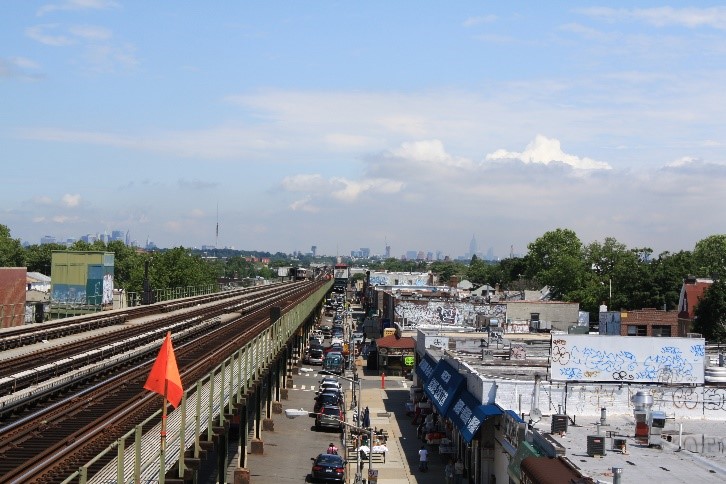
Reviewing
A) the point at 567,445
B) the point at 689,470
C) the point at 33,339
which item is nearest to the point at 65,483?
the point at 689,470

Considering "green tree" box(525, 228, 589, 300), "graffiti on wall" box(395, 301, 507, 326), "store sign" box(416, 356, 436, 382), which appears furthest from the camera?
"green tree" box(525, 228, 589, 300)

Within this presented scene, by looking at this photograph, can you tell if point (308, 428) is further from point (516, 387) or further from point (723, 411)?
point (723, 411)

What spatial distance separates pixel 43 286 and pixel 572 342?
90860 millimetres

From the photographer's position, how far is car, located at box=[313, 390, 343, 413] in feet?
158

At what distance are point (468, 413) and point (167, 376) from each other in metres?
19.4

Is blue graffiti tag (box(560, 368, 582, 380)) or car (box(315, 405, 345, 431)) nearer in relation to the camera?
blue graffiti tag (box(560, 368, 582, 380))

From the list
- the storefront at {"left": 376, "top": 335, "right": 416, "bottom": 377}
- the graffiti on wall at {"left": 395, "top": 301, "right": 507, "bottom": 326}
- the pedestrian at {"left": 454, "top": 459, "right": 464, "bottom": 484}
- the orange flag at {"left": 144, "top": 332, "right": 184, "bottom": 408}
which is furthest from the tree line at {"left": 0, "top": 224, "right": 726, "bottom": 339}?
the orange flag at {"left": 144, "top": 332, "right": 184, "bottom": 408}

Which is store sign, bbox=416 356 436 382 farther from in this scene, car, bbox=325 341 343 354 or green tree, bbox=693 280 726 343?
green tree, bbox=693 280 726 343

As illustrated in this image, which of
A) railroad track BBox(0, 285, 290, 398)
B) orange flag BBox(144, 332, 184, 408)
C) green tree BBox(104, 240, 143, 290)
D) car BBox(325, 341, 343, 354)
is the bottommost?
car BBox(325, 341, 343, 354)

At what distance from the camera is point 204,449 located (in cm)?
1767

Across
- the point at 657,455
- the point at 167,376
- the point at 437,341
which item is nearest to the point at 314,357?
the point at 437,341

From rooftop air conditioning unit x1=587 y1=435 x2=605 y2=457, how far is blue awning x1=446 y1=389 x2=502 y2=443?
7268mm

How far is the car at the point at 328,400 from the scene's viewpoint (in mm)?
48281

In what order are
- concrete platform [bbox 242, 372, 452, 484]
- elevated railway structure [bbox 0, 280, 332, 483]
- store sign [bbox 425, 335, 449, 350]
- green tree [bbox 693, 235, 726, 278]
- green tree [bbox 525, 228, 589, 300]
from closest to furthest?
1. elevated railway structure [bbox 0, 280, 332, 483]
2. concrete platform [bbox 242, 372, 452, 484]
3. store sign [bbox 425, 335, 449, 350]
4. green tree [bbox 693, 235, 726, 278]
5. green tree [bbox 525, 228, 589, 300]
